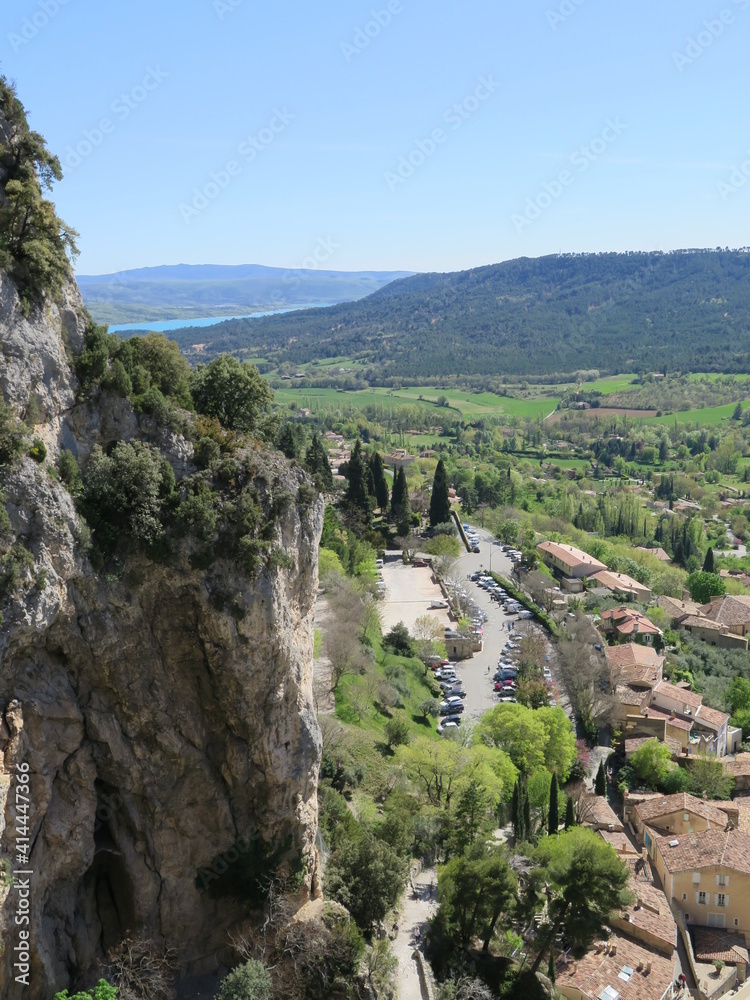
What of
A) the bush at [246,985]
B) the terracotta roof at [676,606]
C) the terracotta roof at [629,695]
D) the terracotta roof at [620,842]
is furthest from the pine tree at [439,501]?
the bush at [246,985]

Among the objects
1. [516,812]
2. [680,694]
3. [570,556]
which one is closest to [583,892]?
[516,812]

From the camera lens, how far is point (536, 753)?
3534 centimetres

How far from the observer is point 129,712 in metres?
18.0

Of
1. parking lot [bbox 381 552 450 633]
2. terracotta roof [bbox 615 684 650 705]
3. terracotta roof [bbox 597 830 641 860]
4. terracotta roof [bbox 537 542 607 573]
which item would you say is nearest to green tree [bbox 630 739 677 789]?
terracotta roof [bbox 615 684 650 705]

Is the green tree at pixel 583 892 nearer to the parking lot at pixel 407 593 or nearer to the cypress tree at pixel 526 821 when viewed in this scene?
the cypress tree at pixel 526 821

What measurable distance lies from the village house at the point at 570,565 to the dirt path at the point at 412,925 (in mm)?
44088

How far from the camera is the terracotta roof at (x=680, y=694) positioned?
4541cm

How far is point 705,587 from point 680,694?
2682cm

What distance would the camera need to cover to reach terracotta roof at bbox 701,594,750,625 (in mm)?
62094

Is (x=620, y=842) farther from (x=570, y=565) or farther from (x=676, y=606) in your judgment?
(x=570, y=565)

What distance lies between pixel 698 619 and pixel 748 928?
34508 millimetres

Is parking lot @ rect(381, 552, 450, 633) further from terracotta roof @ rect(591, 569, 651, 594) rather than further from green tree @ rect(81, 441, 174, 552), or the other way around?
green tree @ rect(81, 441, 174, 552)

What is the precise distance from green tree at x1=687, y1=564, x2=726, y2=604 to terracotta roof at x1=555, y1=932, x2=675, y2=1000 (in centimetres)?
4825

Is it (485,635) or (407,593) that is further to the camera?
(407,593)
